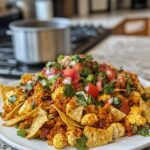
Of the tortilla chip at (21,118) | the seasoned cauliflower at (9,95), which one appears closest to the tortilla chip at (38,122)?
the tortilla chip at (21,118)

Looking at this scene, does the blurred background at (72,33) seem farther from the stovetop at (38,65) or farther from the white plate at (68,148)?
the white plate at (68,148)

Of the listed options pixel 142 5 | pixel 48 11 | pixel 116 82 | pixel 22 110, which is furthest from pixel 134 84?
pixel 142 5

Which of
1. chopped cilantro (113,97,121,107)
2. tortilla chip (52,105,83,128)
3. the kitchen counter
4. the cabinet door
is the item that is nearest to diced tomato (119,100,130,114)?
chopped cilantro (113,97,121,107)

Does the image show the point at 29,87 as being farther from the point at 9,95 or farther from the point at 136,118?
the point at 136,118

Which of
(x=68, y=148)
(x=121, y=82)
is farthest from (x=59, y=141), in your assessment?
(x=121, y=82)

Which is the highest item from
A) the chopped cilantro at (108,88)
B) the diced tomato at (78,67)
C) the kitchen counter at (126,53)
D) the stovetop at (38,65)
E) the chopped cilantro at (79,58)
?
the chopped cilantro at (79,58)

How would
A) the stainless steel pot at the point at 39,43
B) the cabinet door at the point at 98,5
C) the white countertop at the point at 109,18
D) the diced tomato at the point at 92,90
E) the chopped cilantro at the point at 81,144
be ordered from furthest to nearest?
the cabinet door at the point at 98,5, the white countertop at the point at 109,18, the stainless steel pot at the point at 39,43, the diced tomato at the point at 92,90, the chopped cilantro at the point at 81,144

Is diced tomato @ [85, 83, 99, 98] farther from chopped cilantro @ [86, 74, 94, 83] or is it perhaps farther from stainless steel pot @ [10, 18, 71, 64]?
stainless steel pot @ [10, 18, 71, 64]
